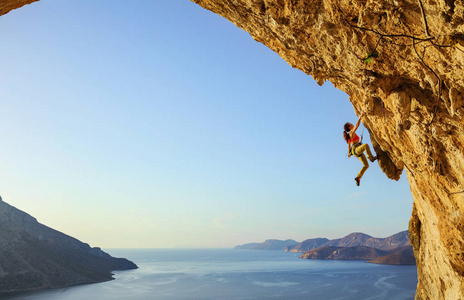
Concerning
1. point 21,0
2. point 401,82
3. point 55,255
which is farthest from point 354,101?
point 55,255

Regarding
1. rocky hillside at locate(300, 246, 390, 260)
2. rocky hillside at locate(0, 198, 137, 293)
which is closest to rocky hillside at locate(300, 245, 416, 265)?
rocky hillside at locate(300, 246, 390, 260)

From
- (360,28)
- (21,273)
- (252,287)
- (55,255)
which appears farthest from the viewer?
(55,255)

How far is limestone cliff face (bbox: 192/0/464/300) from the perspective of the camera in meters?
4.45

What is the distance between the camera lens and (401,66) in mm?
5344

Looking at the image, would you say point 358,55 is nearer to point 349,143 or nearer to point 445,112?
point 445,112

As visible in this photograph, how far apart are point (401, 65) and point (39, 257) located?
9247 cm

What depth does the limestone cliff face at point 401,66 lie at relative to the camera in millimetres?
4449

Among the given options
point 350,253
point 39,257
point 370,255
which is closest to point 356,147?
point 39,257

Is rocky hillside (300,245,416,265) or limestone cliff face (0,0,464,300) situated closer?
limestone cliff face (0,0,464,300)

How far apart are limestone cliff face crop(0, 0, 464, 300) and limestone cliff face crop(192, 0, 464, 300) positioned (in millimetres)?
17

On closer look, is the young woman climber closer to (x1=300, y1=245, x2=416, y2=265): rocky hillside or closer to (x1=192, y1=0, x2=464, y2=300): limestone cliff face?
(x1=192, y1=0, x2=464, y2=300): limestone cliff face

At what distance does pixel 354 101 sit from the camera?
27.1ft

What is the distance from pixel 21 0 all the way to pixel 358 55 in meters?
7.95

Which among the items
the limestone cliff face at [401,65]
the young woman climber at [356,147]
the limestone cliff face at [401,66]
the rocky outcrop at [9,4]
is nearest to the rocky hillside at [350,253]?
the young woman climber at [356,147]
